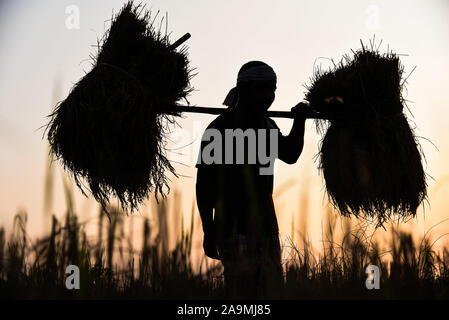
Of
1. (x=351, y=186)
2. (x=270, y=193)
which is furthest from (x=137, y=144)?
(x=351, y=186)

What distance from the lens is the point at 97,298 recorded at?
11.2 feet

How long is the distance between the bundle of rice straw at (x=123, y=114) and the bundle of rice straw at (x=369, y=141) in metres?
1.29

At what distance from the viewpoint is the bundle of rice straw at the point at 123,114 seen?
4.57 metres

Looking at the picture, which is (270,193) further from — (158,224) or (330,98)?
(158,224)

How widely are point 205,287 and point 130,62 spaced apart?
2.18 metres

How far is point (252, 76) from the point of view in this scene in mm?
4578

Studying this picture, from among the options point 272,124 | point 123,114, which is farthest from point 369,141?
point 123,114

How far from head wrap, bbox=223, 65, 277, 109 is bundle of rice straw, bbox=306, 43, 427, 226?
604 millimetres

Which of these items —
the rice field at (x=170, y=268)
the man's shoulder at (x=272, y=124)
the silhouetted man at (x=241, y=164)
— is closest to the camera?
the rice field at (x=170, y=268)

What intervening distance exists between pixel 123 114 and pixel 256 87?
1.04 meters
